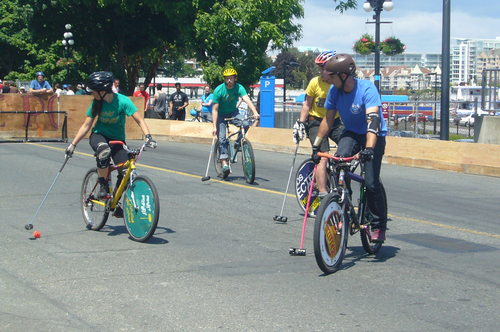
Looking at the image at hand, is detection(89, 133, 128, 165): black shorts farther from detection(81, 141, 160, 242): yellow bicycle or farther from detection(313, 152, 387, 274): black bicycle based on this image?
detection(313, 152, 387, 274): black bicycle

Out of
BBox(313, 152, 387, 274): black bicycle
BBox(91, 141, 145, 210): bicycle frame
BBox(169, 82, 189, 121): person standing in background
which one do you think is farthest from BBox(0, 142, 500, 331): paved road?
BBox(169, 82, 189, 121): person standing in background

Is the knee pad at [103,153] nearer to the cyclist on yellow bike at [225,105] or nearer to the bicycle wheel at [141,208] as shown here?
the bicycle wheel at [141,208]

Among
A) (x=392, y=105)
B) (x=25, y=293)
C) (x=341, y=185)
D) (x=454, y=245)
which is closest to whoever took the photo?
(x=25, y=293)

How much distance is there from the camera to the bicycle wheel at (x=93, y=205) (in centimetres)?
917

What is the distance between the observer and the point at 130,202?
8.52m

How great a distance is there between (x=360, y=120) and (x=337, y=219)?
110 centimetres

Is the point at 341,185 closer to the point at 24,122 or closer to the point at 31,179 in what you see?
the point at 31,179

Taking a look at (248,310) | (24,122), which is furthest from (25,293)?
(24,122)

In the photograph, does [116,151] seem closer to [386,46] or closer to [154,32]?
[154,32]

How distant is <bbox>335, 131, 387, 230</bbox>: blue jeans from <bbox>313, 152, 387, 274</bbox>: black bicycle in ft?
0.25

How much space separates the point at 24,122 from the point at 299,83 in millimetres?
94800

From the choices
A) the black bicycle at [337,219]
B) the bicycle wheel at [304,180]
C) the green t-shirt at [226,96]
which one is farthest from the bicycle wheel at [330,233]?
the green t-shirt at [226,96]

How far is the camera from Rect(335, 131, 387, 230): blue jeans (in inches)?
297

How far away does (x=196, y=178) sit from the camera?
1472cm
